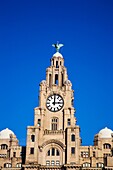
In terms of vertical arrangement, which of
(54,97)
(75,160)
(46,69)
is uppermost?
(46,69)

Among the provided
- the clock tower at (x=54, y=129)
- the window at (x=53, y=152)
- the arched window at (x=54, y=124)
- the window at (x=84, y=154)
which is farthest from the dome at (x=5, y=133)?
the window at (x=84, y=154)

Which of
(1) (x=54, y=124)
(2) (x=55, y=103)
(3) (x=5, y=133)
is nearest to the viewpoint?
(1) (x=54, y=124)

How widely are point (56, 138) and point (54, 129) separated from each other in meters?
3.70

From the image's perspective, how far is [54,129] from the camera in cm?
12575

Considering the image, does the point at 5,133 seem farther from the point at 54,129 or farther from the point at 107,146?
the point at 107,146

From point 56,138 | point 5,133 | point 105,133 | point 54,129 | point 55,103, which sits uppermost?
point 55,103

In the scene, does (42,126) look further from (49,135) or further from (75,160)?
(75,160)

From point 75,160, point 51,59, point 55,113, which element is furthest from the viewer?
point 51,59

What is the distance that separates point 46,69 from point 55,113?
1393 cm

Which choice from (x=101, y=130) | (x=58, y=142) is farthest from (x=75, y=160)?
(x=101, y=130)

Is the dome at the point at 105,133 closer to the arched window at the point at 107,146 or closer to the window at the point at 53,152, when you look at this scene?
the arched window at the point at 107,146

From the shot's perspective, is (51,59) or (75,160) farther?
(51,59)

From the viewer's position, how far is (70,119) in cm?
12625

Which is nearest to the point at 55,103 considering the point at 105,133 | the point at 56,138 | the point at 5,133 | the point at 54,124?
the point at 54,124
